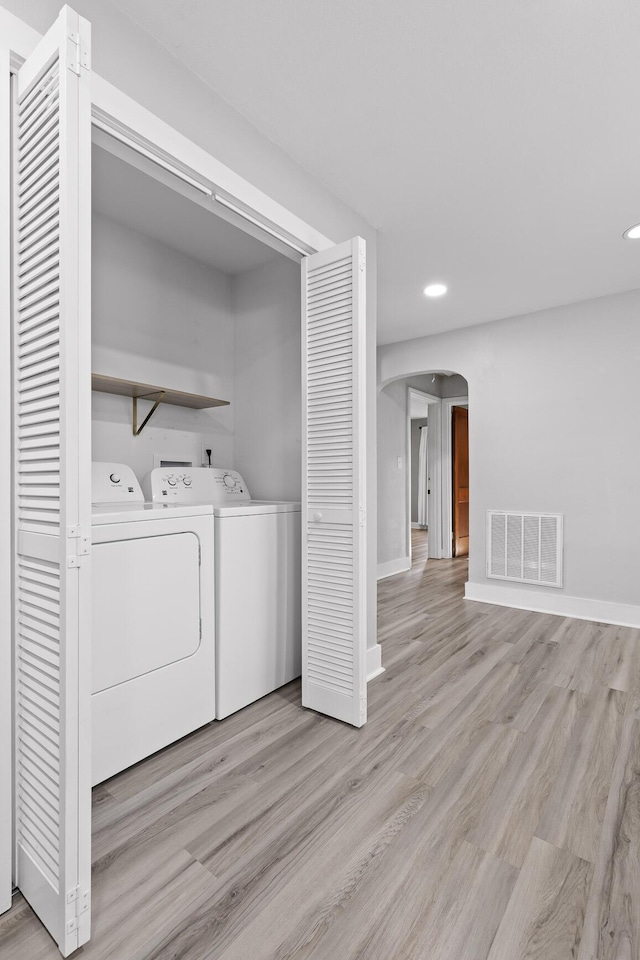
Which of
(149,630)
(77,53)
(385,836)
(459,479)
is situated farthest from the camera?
(459,479)

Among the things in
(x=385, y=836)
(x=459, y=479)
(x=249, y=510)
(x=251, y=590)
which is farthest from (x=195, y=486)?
(x=459, y=479)

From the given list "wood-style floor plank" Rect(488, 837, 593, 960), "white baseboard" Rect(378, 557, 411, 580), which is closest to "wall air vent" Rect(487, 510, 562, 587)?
"white baseboard" Rect(378, 557, 411, 580)

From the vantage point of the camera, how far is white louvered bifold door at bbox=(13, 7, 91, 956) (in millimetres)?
1040

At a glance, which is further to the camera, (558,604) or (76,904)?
(558,604)

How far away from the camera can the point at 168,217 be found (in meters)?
2.44

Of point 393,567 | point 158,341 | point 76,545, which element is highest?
point 158,341

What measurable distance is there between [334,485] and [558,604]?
2.62m

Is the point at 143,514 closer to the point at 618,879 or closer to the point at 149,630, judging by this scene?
the point at 149,630

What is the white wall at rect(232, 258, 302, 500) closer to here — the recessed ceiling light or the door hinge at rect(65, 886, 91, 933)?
the recessed ceiling light

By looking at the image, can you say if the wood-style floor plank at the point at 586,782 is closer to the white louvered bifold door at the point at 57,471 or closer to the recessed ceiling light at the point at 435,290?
the white louvered bifold door at the point at 57,471

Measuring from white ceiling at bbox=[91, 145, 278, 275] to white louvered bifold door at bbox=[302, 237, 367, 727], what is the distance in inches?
25.9

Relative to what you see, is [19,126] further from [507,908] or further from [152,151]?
[507,908]

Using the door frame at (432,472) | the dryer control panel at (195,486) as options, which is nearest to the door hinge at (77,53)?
the dryer control panel at (195,486)

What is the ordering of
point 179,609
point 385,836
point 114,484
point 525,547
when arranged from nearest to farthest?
point 385,836, point 179,609, point 114,484, point 525,547
